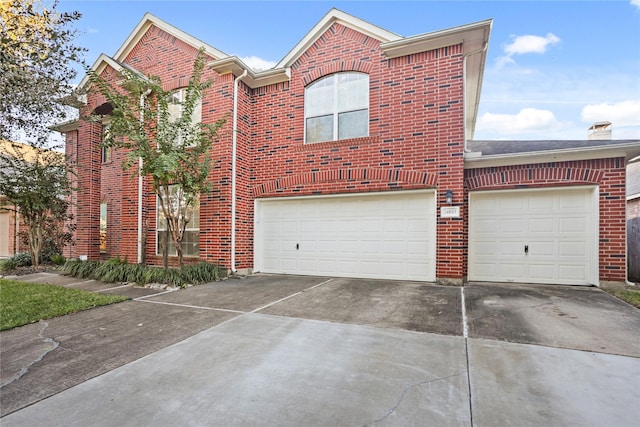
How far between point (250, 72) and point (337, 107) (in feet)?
8.60

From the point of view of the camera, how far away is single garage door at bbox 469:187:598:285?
248 inches

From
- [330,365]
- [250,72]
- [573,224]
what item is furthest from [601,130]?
[330,365]

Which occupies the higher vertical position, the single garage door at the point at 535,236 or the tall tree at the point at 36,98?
the tall tree at the point at 36,98

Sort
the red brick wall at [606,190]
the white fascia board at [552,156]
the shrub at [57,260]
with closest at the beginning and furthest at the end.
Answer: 1. the white fascia board at [552,156]
2. the red brick wall at [606,190]
3. the shrub at [57,260]

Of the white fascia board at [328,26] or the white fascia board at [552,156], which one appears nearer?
the white fascia board at [552,156]

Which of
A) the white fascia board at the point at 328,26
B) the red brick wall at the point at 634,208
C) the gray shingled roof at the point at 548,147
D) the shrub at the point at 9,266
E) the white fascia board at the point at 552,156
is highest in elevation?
the white fascia board at the point at 328,26

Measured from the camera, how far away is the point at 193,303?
508 cm

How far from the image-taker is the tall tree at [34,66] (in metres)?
6.07

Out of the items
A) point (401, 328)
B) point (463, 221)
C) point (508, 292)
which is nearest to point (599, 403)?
point (401, 328)

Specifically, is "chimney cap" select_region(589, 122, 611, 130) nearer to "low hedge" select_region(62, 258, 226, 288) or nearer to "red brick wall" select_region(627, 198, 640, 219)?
"red brick wall" select_region(627, 198, 640, 219)

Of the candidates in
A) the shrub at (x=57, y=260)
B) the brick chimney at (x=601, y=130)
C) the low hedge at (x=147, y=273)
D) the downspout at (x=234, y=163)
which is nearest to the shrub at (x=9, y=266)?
the shrub at (x=57, y=260)

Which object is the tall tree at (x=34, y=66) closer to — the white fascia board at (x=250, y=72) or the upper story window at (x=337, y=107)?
the white fascia board at (x=250, y=72)

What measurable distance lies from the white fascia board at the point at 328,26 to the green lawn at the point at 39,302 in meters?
6.91

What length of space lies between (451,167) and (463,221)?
1.24 m
